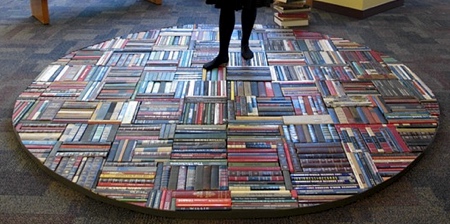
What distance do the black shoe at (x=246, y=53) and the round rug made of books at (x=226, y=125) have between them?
47mm

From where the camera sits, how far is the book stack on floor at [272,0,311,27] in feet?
12.0

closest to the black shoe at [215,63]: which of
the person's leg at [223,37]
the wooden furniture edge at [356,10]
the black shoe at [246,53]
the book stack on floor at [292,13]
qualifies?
the person's leg at [223,37]

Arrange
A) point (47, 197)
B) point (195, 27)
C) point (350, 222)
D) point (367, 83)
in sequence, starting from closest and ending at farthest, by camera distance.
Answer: point (350, 222), point (47, 197), point (367, 83), point (195, 27)

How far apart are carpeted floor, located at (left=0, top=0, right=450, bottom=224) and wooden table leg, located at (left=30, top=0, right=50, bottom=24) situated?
0.06m

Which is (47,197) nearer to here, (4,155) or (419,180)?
(4,155)

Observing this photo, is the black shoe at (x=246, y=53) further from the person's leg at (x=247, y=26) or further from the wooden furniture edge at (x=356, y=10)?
the wooden furniture edge at (x=356, y=10)

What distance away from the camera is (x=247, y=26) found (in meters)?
3.01

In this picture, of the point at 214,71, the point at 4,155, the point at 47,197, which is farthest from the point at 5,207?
the point at 214,71

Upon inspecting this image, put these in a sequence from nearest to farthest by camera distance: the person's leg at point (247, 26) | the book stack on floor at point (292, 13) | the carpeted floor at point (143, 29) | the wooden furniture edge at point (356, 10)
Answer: the carpeted floor at point (143, 29) < the person's leg at point (247, 26) < the book stack on floor at point (292, 13) < the wooden furniture edge at point (356, 10)

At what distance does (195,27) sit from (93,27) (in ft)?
2.61

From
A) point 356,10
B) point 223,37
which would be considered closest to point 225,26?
point 223,37

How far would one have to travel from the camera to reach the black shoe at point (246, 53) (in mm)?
3035

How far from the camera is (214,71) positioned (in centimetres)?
287

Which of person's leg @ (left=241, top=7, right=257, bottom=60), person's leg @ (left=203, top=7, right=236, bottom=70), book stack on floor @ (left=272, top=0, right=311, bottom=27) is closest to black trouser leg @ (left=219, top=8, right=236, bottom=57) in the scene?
person's leg @ (left=203, top=7, right=236, bottom=70)
